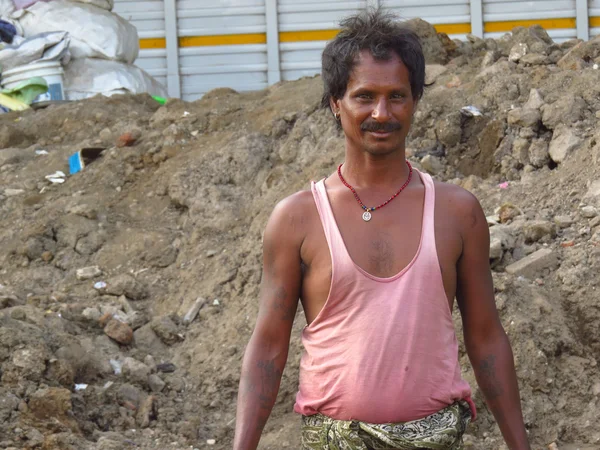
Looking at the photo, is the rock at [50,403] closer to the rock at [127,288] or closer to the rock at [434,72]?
the rock at [127,288]

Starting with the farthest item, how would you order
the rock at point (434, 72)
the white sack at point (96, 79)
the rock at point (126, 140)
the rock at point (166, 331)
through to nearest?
the white sack at point (96, 79)
the rock at point (126, 140)
the rock at point (434, 72)
the rock at point (166, 331)

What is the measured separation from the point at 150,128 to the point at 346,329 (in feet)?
16.6

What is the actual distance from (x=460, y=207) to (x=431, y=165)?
306 cm

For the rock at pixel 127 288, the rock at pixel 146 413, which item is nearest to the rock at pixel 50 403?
the rock at pixel 146 413

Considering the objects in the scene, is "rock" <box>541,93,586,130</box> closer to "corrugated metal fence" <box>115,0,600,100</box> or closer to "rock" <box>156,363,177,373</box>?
"rock" <box>156,363,177,373</box>

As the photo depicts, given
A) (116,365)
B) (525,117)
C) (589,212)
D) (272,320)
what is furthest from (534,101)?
(272,320)

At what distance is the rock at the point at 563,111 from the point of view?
5531 millimetres

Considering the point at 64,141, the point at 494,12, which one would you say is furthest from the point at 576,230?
the point at 494,12

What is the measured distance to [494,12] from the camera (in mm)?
9844

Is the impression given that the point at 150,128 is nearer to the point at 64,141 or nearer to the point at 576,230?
the point at 64,141

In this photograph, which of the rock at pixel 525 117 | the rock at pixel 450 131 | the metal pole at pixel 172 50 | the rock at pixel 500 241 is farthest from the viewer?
the metal pole at pixel 172 50

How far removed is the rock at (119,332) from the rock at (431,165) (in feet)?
5.95

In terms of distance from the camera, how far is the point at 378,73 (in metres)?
2.54

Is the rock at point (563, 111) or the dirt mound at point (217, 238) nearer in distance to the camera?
the dirt mound at point (217, 238)
